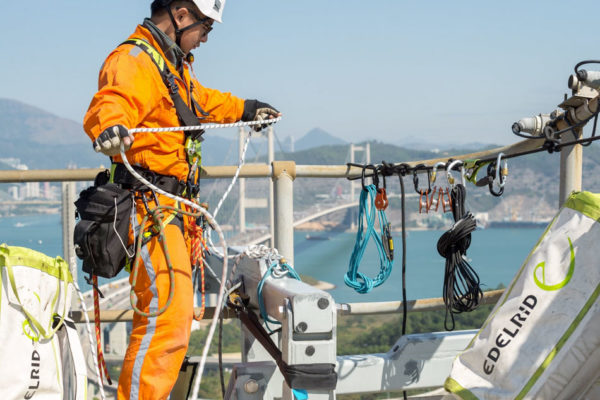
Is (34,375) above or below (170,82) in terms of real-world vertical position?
below

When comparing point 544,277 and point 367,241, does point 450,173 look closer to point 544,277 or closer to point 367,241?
point 367,241

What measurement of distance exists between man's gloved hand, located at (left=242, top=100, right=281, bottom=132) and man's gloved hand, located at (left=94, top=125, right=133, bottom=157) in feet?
2.17

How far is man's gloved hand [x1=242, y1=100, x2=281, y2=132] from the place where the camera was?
6.12 feet

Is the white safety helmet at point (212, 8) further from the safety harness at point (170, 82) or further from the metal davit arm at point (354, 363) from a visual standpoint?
the metal davit arm at point (354, 363)

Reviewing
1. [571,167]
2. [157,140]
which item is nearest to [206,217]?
[157,140]

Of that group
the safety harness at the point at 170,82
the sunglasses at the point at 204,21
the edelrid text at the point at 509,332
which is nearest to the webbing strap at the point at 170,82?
the safety harness at the point at 170,82

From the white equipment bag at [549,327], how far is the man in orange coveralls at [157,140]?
A: 59 cm

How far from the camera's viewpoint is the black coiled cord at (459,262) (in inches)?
62.5

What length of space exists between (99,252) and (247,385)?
18.0 inches

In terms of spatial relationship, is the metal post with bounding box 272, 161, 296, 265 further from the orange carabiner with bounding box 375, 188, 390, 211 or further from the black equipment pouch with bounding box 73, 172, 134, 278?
the black equipment pouch with bounding box 73, 172, 134, 278

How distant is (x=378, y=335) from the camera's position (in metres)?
23.8

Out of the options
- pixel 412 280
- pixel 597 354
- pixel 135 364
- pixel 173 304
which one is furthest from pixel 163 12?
pixel 412 280

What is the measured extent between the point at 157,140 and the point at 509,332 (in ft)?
2.77

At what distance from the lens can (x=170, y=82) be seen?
4.88 ft
